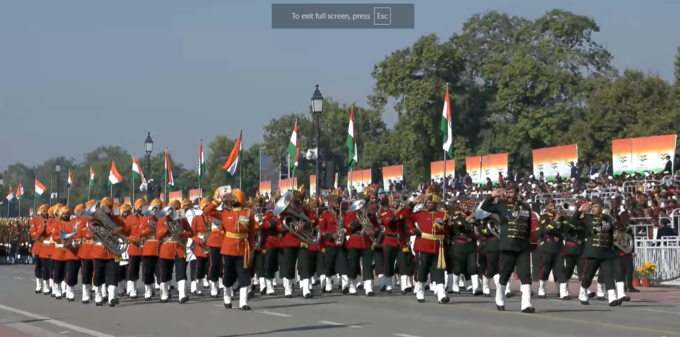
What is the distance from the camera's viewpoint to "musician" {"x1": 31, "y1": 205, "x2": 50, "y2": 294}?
927 inches

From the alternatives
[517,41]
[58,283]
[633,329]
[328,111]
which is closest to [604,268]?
[633,329]

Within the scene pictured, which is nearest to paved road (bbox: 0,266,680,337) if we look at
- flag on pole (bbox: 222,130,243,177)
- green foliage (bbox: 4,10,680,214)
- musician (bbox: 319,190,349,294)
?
musician (bbox: 319,190,349,294)

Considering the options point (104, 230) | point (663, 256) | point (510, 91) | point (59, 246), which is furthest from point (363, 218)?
point (510, 91)

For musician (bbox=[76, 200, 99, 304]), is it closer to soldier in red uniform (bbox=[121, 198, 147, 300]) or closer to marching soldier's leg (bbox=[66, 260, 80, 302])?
marching soldier's leg (bbox=[66, 260, 80, 302])

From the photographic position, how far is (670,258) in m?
25.9

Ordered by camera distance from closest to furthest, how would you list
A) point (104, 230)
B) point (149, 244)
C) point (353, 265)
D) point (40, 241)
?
point (104, 230) → point (149, 244) → point (353, 265) → point (40, 241)

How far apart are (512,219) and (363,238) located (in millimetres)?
5580

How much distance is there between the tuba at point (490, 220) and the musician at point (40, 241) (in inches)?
368

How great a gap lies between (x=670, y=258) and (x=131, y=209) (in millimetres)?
11865

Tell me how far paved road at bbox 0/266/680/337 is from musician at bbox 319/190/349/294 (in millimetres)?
1061

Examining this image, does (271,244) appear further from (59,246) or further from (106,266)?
(59,246)

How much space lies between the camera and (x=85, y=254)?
832 inches

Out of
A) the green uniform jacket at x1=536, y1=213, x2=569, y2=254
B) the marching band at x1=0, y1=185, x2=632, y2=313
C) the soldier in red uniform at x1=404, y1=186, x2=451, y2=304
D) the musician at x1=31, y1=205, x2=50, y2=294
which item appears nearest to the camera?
the marching band at x1=0, y1=185, x2=632, y2=313

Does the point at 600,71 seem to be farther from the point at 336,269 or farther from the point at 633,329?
→ the point at 633,329
